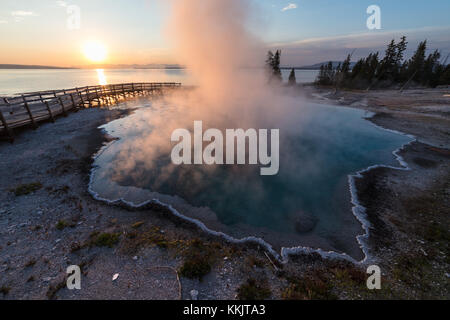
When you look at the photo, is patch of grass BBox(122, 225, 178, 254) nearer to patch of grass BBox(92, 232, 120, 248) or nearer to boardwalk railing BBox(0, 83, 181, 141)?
patch of grass BBox(92, 232, 120, 248)

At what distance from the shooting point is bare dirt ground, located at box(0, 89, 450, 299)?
4.44 m

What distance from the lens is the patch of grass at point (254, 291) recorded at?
4323 mm

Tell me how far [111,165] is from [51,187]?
10.5 ft

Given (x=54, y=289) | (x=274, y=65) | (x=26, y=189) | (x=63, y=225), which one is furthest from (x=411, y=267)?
(x=274, y=65)

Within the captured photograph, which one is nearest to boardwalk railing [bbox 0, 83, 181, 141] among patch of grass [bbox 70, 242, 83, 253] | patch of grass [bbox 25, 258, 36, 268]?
patch of grass [bbox 25, 258, 36, 268]

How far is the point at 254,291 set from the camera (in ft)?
14.4

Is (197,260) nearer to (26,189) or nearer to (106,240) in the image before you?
(106,240)

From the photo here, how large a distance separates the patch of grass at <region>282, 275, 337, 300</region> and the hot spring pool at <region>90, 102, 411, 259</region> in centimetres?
147

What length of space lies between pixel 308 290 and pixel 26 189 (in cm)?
1242

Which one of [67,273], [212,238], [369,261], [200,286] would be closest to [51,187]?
[67,273]

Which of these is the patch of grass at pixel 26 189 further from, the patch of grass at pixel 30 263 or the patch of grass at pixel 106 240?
the patch of grass at pixel 106 240

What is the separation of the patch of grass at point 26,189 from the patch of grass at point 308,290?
11537 mm

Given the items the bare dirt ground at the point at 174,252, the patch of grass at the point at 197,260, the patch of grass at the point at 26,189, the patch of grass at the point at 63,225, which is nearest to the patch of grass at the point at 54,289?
the bare dirt ground at the point at 174,252
